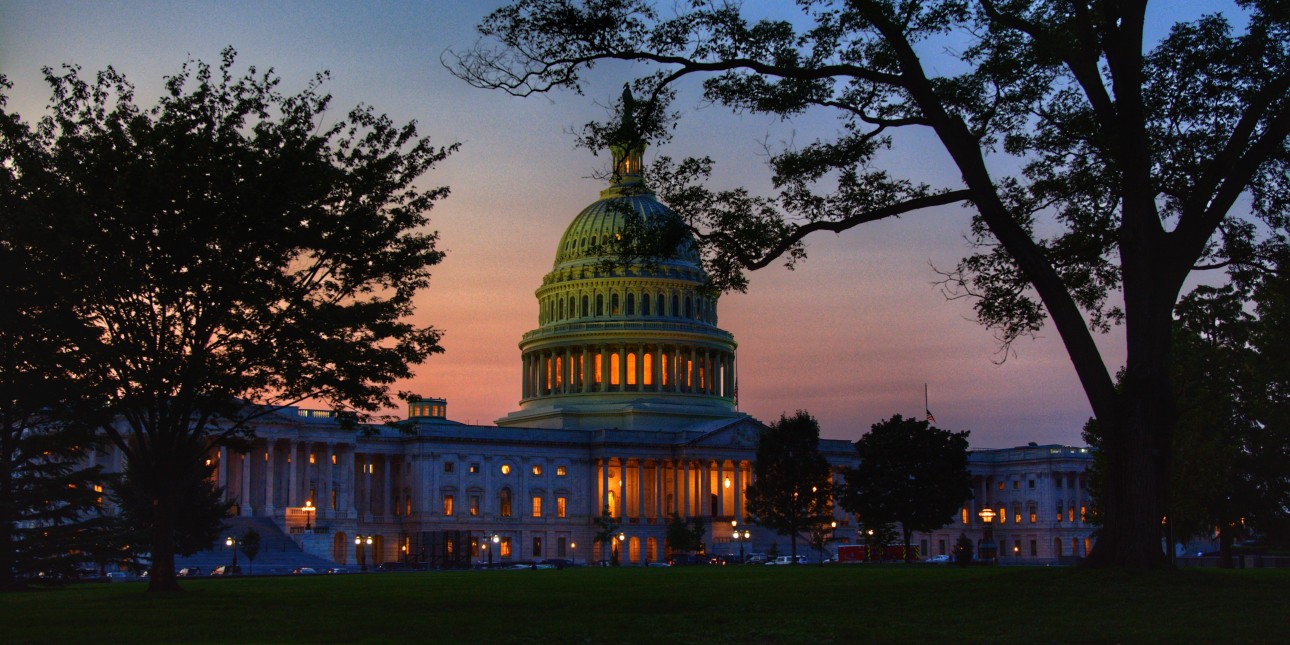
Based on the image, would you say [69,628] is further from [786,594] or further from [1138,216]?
[1138,216]

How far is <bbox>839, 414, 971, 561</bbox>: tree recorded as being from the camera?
106000 mm

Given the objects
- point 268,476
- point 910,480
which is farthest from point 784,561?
point 268,476

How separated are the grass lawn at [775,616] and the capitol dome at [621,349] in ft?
420

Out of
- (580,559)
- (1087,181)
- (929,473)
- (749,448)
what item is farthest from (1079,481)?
(1087,181)

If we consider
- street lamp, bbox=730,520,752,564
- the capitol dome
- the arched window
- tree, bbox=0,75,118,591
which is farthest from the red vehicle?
tree, bbox=0,75,118,591

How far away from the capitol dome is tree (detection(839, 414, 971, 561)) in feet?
187

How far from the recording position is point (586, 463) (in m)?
156

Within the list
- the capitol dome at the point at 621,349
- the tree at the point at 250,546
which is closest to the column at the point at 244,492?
the tree at the point at 250,546

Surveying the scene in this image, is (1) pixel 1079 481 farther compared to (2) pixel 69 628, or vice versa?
(1) pixel 1079 481

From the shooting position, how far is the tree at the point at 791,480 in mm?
116438

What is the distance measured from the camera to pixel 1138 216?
30984 millimetres

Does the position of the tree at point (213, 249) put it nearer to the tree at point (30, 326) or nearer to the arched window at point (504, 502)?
the tree at point (30, 326)

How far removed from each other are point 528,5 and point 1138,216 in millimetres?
14268

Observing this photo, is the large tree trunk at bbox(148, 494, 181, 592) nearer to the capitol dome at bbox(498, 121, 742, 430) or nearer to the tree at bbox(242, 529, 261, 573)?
the tree at bbox(242, 529, 261, 573)
